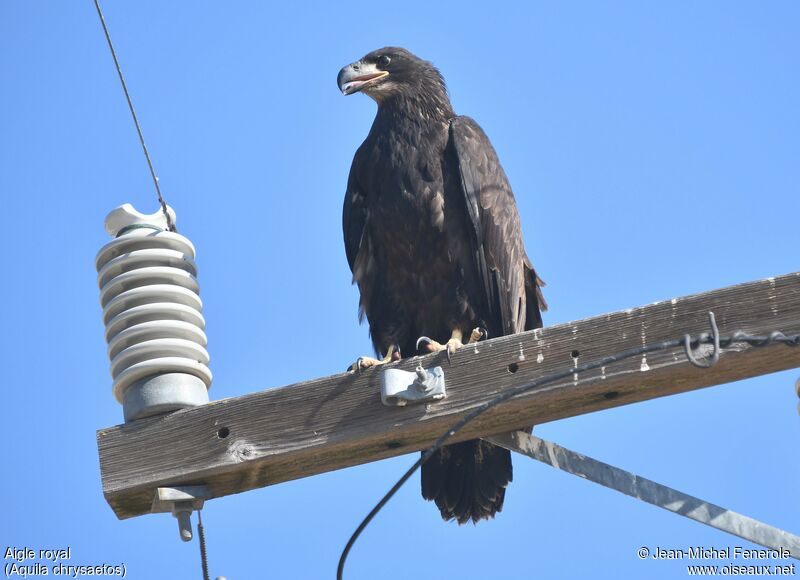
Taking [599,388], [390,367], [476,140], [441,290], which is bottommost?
[599,388]

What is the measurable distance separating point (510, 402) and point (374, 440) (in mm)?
478

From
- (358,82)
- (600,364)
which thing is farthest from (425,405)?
(358,82)

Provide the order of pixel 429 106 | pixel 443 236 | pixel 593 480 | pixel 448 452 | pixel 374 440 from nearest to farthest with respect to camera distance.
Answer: pixel 593 480 → pixel 374 440 → pixel 448 452 → pixel 443 236 → pixel 429 106

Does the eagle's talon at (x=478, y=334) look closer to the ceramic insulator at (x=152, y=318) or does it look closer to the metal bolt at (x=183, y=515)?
the ceramic insulator at (x=152, y=318)

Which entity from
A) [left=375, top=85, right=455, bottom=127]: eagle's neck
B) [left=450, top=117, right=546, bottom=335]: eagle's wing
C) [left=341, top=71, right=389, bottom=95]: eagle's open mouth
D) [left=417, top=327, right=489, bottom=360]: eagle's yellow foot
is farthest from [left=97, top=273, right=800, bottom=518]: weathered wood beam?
[left=341, top=71, right=389, bottom=95]: eagle's open mouth

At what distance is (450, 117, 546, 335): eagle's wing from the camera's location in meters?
5.99

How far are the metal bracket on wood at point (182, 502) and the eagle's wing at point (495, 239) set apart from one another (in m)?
1.97

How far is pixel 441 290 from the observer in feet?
20.4

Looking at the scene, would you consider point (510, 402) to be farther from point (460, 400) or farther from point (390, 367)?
point (390, 367)

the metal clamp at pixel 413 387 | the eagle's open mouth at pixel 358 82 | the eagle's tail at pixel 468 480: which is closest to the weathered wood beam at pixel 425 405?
the metal clamp at pixel 413 387

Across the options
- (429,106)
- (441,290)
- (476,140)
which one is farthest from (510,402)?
(429,106)

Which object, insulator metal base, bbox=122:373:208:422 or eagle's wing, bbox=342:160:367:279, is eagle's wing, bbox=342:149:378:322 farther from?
insulator metal base, bbox=122:373:208:422

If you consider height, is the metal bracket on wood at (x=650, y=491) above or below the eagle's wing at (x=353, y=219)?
below

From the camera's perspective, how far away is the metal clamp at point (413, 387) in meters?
4.30
